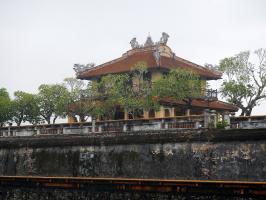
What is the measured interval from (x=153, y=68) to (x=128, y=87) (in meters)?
4.04

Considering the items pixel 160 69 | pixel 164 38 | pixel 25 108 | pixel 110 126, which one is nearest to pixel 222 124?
pixel 110 126

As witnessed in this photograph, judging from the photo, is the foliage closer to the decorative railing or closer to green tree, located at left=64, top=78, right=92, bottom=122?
the decorative railing

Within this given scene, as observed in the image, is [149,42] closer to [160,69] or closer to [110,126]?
[160,69]

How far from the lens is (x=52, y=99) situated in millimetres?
41688

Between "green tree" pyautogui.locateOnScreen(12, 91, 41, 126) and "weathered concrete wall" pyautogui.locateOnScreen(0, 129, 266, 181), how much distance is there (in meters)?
12.8

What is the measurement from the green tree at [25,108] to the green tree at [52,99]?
1.01 metres

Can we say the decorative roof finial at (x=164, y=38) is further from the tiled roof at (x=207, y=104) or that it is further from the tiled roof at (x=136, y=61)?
the tiled roof at (x=207, y=104)

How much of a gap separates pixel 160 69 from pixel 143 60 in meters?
2.40

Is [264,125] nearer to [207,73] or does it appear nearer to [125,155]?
[125,155]

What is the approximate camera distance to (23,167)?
30672mm

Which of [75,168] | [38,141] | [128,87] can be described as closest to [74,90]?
[128,87]

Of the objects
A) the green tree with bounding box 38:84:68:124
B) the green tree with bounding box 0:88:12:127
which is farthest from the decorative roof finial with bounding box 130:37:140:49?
the green tree with bounding box 0:88:12:127

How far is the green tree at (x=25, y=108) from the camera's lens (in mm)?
44344

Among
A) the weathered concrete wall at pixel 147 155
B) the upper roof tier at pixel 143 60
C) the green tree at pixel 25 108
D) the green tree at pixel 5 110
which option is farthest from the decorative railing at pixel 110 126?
the green tree at pixel 5 110
